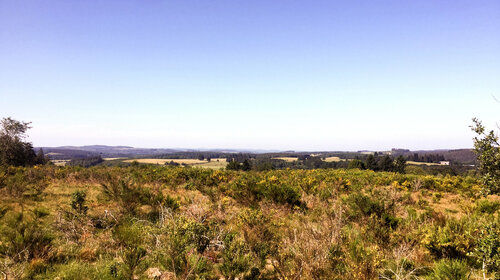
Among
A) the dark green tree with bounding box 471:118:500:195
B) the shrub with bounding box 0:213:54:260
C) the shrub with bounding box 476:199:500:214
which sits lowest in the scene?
the shrub with bounding box 476:199:500:214

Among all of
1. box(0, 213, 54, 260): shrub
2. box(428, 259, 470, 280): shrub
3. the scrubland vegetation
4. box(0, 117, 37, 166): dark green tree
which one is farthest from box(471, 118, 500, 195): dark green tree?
box(0, 117, 37, 166): dark green tree

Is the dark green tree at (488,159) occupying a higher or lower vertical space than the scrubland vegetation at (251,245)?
higher

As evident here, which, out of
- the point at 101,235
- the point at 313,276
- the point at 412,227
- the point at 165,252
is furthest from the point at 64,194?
the point at 412,227

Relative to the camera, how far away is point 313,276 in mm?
3232

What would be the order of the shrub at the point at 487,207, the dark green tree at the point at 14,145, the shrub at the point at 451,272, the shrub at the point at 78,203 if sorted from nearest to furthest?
the shrub at the point at 451,272 < the shrub at the point at 78,203 < the shrub at the point at 487,207 < the dark green tree at the point at 14,145

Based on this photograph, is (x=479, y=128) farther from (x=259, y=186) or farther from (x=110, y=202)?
(x=110, y=202)

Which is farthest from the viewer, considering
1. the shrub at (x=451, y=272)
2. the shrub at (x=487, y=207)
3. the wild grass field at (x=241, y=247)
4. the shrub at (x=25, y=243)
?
the shrub at (x=487, y=207)

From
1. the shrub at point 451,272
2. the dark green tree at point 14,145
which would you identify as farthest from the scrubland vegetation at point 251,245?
the dark green tree at point 14,145

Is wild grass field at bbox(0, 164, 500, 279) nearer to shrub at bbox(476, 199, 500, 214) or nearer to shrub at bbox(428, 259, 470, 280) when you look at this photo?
shrub at bbox(428, 259, 470, 280)

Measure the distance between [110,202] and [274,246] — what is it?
7.34m

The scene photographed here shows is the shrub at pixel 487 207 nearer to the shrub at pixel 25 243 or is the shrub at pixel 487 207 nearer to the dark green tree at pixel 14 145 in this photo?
the shrub at pixel 25 243

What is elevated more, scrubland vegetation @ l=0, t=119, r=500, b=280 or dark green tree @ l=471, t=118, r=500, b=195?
dark green tree @ l=471, t=118, r=500, b=195

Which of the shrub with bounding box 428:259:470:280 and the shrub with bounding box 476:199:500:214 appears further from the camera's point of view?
the shrub with bounding box 476:199:500:214

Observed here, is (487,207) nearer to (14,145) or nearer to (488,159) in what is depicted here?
(488,159)
